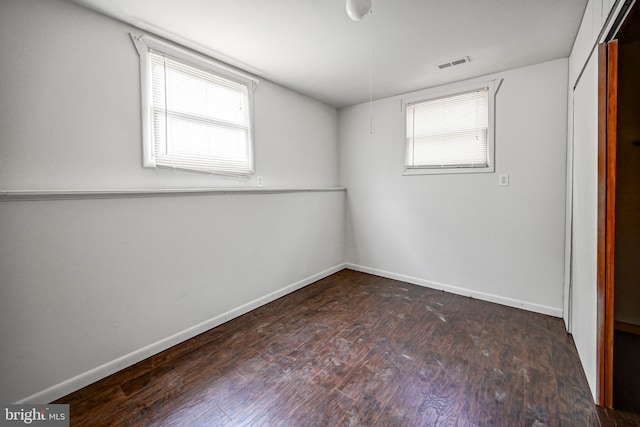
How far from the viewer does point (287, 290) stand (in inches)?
133

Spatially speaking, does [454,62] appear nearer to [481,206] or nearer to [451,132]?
[451,132]

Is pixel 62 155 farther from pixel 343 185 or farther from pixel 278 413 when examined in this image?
pixel 343 185

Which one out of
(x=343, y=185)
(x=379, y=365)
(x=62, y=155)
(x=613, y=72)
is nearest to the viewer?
(x=613, y=72)

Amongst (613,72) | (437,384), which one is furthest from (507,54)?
(437,384)

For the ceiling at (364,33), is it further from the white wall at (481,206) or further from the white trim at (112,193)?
the white trim at (112,193)

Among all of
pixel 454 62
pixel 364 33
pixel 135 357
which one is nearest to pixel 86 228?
pixel 135 357

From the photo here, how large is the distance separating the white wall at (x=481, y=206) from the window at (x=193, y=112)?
1814 mm

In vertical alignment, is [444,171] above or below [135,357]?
above

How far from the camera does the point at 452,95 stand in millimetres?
3264

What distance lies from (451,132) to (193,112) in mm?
2791

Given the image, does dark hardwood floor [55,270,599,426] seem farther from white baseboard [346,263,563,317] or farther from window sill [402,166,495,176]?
window sill [402,166,495,176]

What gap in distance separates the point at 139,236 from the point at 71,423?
1133 mm

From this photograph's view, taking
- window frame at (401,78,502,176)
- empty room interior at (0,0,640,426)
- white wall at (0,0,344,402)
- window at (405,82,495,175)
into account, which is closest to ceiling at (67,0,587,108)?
empty room interior at (0,0,640,426)

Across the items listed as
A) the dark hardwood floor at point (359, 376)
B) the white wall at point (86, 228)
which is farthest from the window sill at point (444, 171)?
the white wall at point (86, 228)
